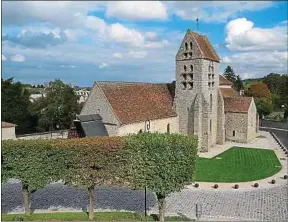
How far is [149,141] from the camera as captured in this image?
19609mm

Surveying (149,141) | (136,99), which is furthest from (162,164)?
(136,99)

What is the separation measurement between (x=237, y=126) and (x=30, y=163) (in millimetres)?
34252

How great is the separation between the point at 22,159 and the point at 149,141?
24.8ft

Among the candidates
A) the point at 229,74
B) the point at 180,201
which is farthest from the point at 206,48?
the point at 229,74

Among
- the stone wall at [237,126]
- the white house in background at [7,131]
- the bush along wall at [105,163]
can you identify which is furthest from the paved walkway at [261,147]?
the white house in background at [7,131]

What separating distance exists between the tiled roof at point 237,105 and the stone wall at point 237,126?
576 millimetres

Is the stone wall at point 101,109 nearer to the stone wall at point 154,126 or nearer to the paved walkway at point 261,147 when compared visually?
the stone wall at point 154,126

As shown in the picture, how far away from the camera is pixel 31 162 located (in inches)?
766

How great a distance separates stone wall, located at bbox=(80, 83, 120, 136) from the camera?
33531 mm

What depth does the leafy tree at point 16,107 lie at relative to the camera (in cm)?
5847

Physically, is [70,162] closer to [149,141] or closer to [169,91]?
[149,141]

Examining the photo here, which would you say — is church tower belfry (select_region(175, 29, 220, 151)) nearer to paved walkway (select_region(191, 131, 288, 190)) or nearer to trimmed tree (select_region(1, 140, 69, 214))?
paved walkway (select_region(191, 131, 288, 190))

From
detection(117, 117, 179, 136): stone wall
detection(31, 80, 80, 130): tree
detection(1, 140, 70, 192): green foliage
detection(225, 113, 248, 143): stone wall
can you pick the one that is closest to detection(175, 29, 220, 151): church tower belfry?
detection(117, 117, 179, 136): stone wall

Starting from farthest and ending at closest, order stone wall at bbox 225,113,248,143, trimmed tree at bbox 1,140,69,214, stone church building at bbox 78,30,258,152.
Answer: stone wall at bbox 225,113,248,143 → stone church building at bbox 78,30,258,152 → trimmed tree at bbox 1,140,69,214
